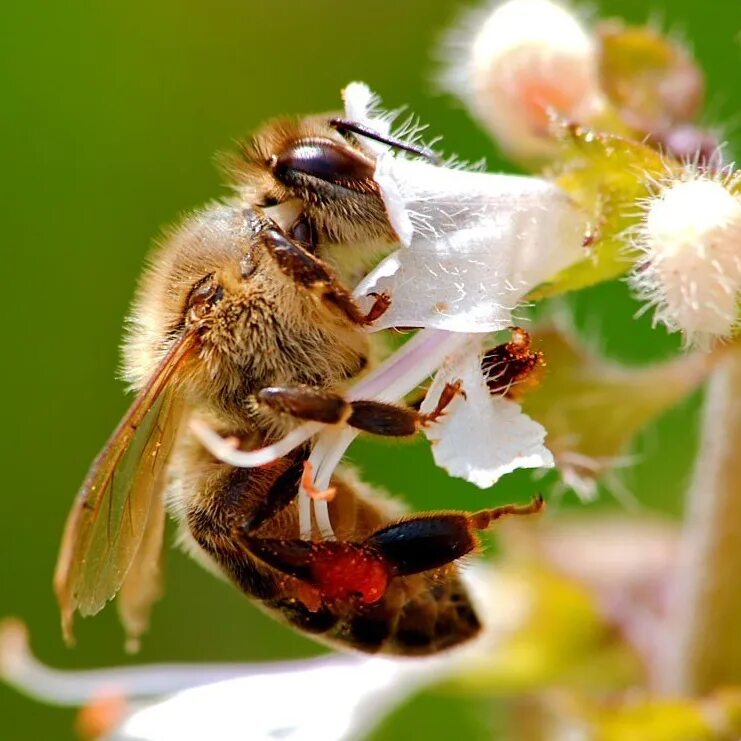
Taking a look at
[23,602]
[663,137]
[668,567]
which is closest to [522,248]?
[663,137]

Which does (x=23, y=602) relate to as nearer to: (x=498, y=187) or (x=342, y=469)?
(x=342, y=469)

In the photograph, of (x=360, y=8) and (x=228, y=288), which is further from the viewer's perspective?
(x=360, y=8)

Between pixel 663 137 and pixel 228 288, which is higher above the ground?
pixel 663 137

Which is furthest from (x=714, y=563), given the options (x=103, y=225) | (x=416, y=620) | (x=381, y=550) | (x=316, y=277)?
(x=103, y=225)

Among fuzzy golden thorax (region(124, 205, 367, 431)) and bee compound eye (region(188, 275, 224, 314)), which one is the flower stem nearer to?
fuzzy golden thorax (region(124, 205, 367, 431))

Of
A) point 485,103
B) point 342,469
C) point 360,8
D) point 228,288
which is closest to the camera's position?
point 228,288

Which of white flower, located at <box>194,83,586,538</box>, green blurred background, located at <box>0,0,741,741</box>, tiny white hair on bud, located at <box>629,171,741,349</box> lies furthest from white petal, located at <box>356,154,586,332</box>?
green blurred background, located at <box>0,0,741,741</box>
